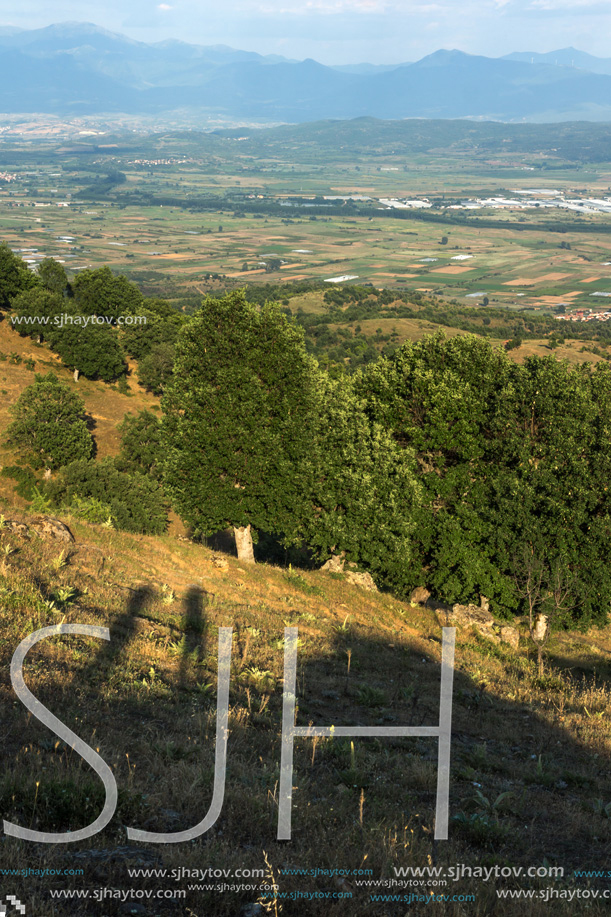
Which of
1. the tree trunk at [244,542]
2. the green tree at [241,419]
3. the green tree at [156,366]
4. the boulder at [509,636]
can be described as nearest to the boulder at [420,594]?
the boulder at [509,636]

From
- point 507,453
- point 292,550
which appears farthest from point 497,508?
point 292,550

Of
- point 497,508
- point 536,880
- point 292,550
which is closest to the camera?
point 536,880

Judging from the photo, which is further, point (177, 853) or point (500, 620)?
point (500, 620)

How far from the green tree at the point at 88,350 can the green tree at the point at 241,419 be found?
53.0m

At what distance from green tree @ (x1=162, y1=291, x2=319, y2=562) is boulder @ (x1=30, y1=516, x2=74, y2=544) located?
6282mm

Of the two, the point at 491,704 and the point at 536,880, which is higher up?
the point at 536,880

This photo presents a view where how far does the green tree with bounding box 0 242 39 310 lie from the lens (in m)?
83.2

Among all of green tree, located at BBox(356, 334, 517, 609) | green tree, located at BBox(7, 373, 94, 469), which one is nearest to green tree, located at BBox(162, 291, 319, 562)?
green tree, located at BBox(356, 334, 517, 609)

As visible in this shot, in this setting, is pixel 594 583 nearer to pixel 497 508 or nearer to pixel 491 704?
pixel 497 508

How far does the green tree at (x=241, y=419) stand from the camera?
26.7 m

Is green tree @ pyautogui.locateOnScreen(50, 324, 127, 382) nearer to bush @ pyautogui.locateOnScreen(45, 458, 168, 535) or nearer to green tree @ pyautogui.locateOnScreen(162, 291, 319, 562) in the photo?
bush @ pyautogui.locateOnScreen(45, 458, 168, 535)

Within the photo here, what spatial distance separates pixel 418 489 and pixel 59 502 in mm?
26146

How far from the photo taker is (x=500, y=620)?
2841 centimetres

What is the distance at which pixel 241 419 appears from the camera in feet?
87.2
